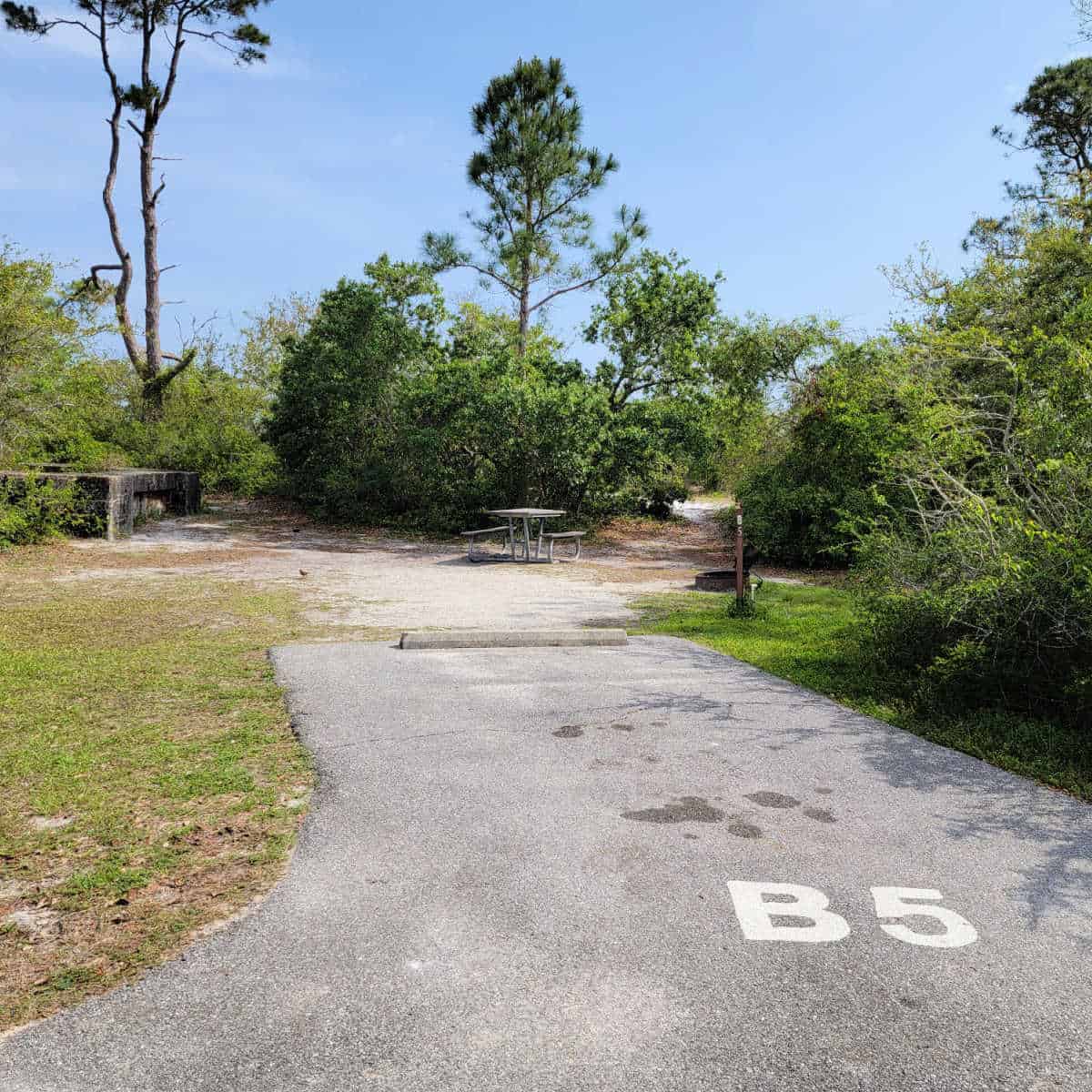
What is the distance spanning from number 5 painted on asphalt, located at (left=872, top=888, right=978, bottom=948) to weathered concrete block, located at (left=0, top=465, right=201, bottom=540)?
1211cm

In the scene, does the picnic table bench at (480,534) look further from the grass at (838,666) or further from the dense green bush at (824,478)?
the grass at (838,666)

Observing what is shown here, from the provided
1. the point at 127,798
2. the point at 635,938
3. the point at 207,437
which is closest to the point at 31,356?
the point at 207,437

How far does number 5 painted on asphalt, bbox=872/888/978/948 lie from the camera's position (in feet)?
7.72

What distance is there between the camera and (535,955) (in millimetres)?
2240

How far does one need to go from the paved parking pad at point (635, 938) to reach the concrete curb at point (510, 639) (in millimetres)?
2124

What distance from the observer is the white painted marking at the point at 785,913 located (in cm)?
236

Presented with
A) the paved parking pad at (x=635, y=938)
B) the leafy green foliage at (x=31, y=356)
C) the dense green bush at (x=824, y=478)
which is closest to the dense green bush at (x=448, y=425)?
the dense green bush at (x=824, y=478)

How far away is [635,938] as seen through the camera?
2326 mm

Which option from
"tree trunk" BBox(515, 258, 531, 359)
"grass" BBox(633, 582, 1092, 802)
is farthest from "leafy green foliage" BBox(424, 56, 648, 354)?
"grass" BBox(633, 582, 1092, 802)

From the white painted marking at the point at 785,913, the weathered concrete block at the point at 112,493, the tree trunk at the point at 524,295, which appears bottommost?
the white painted marking at the point at 785,913

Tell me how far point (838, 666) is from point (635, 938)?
3.84 metres

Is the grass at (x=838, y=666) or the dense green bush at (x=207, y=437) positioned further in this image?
the dense green bush at (x=207, y=437)

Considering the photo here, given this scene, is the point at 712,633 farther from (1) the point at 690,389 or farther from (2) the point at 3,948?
(1) the point at 690,389

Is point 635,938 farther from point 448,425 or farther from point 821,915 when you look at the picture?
point 448,425
